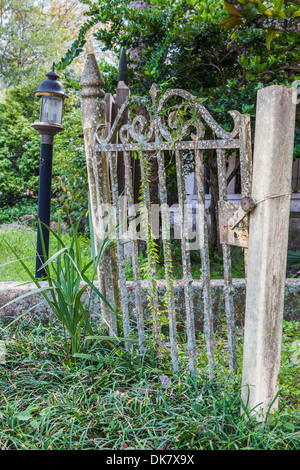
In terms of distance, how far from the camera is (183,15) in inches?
163

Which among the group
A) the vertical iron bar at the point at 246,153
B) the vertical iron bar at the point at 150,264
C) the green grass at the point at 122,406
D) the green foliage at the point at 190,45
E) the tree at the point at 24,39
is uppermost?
the tree at the point at 24,39

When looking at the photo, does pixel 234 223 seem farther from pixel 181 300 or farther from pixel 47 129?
pixel 47 129

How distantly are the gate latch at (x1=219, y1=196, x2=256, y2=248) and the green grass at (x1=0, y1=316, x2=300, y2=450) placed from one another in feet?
2.31

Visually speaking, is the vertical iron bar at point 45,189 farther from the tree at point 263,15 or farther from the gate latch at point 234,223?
the tree at point 263,15

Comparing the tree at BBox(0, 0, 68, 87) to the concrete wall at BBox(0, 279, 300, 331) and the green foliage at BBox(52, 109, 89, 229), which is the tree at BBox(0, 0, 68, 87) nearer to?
the green foliage at BBox(52, 109, 89, 229)

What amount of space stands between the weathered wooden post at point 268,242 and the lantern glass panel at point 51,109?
2.52 meters

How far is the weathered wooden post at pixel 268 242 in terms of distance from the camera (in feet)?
5.32

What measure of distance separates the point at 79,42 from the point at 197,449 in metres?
3.99

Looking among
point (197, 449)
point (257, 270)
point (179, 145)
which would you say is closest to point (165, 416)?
point (197, 449)

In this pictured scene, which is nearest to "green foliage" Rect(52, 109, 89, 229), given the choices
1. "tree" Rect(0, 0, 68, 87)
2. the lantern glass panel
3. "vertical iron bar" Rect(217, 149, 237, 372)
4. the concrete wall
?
the lantern glass panel

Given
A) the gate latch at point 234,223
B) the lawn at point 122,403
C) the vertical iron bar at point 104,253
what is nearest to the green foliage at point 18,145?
the vertical iron bar at point 104,253

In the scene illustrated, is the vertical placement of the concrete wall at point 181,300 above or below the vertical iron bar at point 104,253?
below

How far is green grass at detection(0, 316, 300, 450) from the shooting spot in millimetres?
1656

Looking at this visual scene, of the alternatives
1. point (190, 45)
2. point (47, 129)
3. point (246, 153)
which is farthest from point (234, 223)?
point (190, 45)
